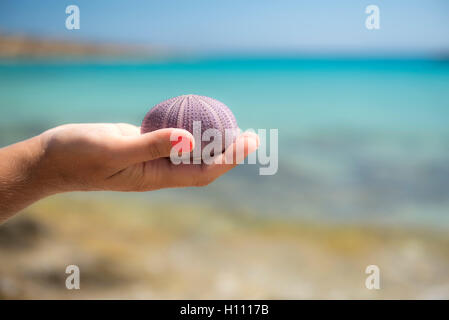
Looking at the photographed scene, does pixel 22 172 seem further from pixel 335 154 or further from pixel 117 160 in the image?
pixel 335 154

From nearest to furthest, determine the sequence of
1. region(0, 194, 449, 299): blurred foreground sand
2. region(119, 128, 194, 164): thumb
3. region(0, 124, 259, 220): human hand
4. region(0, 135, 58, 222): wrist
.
Answer: region(119, 128, 194, 164): thumb
region(0, 124, 259, 220): human hand
region(0, 135, 58, 222): wrist
region(0, 194, 449, 299): blurred foreground sand

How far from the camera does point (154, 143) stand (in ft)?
7.06

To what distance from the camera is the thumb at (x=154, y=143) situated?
6.98 feet

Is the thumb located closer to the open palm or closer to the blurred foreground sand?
the open palm

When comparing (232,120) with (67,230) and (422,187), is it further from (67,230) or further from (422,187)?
(422,187)

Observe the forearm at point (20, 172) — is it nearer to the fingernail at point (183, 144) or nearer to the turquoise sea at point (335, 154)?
the fingernail at point (183, 144)

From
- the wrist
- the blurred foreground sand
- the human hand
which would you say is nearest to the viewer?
the human hand

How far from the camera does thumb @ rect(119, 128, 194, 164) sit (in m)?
2.13

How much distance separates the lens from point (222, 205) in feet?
24.3

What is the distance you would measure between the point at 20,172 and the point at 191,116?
1.18 m

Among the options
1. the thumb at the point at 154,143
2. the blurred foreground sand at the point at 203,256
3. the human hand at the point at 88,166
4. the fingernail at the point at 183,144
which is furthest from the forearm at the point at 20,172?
the blurred foreground sand at the point at 203,256

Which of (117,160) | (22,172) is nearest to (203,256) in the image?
(22,172)

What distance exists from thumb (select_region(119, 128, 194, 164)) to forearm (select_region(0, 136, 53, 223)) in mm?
674

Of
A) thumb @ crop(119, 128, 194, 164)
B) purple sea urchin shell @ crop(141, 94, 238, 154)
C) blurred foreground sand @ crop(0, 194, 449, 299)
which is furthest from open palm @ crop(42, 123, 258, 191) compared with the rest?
blurred foreground sand @ crop(0, 194, 449, 299)
